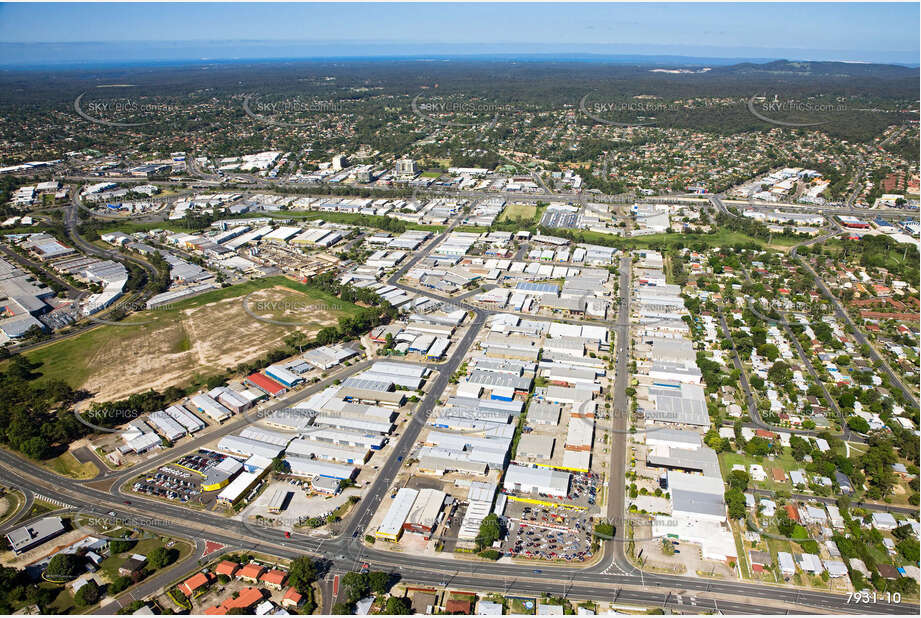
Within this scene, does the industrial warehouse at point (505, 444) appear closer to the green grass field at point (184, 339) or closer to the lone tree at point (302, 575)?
the lone tree at point (302, 575)

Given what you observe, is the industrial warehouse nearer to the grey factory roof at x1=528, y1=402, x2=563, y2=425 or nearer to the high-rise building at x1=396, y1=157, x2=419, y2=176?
the grey factory roof at x1=528, y1=402, x2=563, y2=425

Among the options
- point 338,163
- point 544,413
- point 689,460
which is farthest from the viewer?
point 338,163

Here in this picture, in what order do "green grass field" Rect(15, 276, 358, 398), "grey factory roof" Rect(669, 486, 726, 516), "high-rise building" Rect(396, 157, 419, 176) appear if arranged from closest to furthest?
"grey factory roof" Rect(669, 486, 726, 516)
"green grass field" Rect(15, 276, 358, 398)
"high-rise building" Rect(396, 157, 419, 176)

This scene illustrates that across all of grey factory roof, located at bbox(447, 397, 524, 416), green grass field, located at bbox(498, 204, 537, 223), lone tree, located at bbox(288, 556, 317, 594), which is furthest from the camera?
green grass field, located at bbox(498, 204, 537, 223)

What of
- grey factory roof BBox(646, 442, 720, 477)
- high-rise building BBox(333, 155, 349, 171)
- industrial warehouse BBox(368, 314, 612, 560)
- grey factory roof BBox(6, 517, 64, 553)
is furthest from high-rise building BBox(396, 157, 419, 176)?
grey factory roof BBox(6, 517, 64, 553)

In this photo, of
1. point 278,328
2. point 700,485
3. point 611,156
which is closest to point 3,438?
point 278,328

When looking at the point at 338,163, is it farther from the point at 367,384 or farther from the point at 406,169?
the point at 367,384

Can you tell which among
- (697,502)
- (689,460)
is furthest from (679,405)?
(697,502)

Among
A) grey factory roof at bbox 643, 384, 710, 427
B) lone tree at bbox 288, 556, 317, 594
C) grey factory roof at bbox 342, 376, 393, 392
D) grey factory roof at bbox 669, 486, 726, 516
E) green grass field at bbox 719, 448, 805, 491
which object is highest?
grey factory roof at bbox 643, 384, 710, 427
